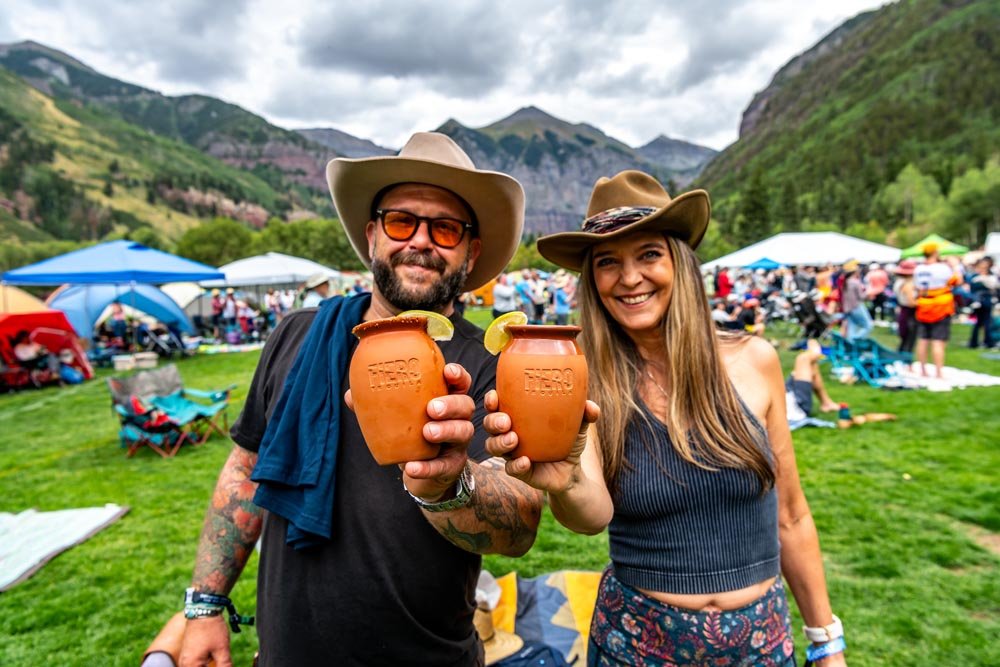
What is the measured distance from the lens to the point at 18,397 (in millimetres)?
10789

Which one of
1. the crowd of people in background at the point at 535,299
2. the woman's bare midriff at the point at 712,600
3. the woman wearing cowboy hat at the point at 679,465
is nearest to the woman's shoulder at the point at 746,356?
the woman wearing cowboy hat at the point at 679,465

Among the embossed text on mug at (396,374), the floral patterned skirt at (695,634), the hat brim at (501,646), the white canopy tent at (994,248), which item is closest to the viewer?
the embossed text on mug at (396,374)

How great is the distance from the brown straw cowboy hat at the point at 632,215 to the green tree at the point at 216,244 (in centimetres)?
7155

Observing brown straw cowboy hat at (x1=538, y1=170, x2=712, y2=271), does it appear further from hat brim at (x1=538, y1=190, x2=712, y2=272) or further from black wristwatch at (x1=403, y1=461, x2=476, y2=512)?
black wristwatch at (x1=403, y1=461, x2=476, y2=512)

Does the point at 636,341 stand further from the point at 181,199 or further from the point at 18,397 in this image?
the point at 181,199

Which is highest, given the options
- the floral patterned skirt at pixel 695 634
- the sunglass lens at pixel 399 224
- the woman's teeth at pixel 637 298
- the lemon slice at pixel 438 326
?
the sunglass lens at pixel 399 224

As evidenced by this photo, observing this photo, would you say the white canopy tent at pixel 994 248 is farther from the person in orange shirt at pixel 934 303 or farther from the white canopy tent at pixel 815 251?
the person in orange shirt at pixel 934 303

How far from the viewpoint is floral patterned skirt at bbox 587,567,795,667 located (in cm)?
155

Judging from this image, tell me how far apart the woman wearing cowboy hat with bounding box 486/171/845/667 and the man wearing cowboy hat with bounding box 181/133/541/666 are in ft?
1.09

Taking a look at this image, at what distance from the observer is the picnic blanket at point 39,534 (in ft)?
13.4

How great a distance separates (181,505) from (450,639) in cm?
471

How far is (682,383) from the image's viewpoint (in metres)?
1.73

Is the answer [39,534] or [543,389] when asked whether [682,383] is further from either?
[39,534]

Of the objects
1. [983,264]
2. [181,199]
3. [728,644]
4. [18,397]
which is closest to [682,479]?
[728,644]
